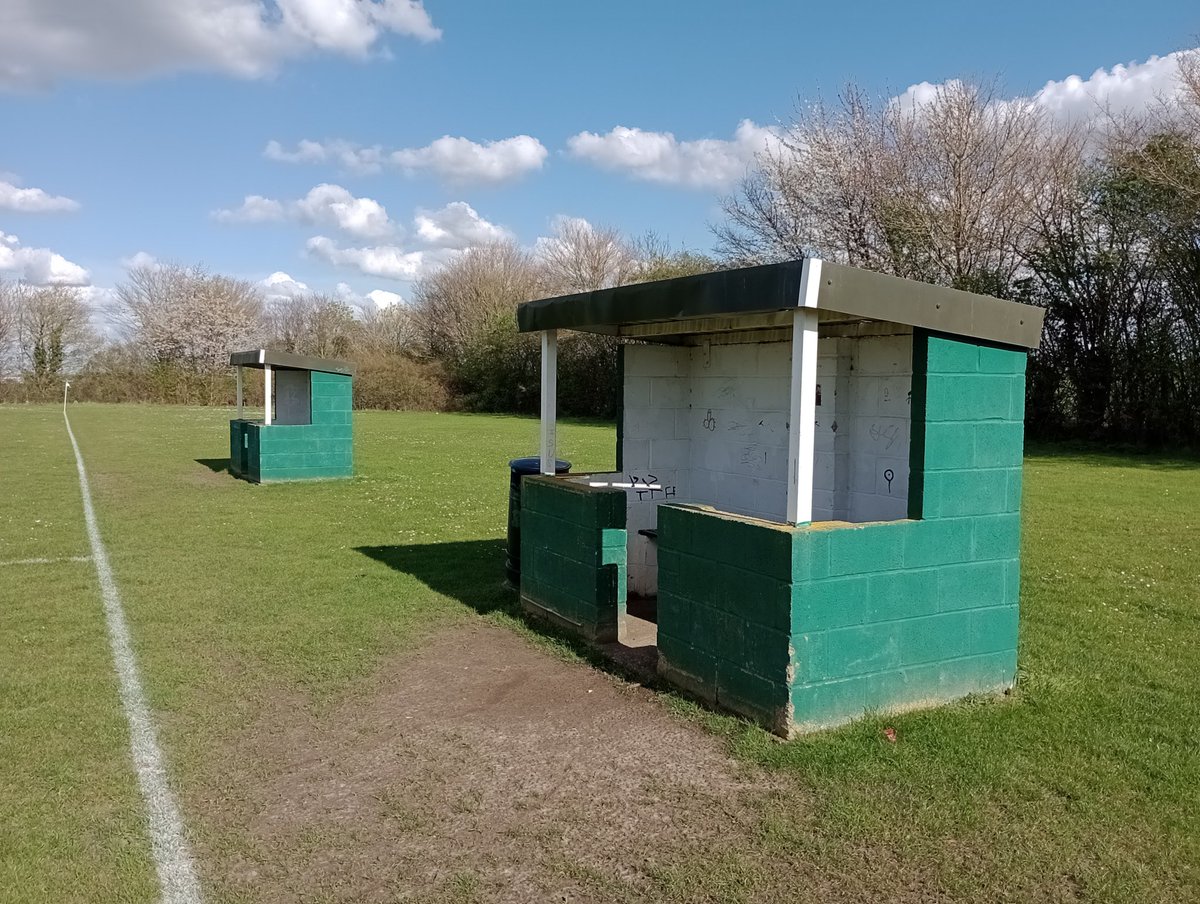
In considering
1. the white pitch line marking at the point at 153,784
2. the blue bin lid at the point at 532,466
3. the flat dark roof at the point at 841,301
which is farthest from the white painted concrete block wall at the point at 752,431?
the white pitch line marking at the point at 153,784

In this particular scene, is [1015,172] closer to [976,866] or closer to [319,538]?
[319,538]

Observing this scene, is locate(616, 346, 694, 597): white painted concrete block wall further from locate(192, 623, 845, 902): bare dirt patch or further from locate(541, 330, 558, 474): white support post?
locate(192, 623, 845, 902): bare dirt patch

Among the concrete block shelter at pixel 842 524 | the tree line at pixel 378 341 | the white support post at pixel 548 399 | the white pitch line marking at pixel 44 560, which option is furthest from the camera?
the tree line at pixel 378 341

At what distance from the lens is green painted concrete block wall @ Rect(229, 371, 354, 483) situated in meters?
16.1

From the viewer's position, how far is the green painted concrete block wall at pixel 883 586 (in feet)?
15.0

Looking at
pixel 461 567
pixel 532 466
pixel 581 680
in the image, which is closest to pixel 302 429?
pixel 461 567

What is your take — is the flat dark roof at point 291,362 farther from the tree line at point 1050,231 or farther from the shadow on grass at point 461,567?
the tree line at point 1050,231

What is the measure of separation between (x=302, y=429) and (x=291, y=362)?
46.8 inches

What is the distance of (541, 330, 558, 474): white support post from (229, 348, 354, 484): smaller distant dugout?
10.2 m

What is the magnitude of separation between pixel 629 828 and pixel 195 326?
6526cm

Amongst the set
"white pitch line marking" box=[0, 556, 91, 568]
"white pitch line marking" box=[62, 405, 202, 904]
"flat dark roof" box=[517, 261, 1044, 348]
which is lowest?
"white pitch line marking" box=[62, 405, 202, 904]

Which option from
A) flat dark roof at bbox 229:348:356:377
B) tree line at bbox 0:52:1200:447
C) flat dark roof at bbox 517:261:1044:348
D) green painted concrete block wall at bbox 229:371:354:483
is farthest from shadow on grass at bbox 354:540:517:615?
tree line at bbox 0:52:1200:447

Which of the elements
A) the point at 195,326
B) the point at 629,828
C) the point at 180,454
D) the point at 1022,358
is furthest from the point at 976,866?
the point at 195,326

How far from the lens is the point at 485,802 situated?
4.08 meters
